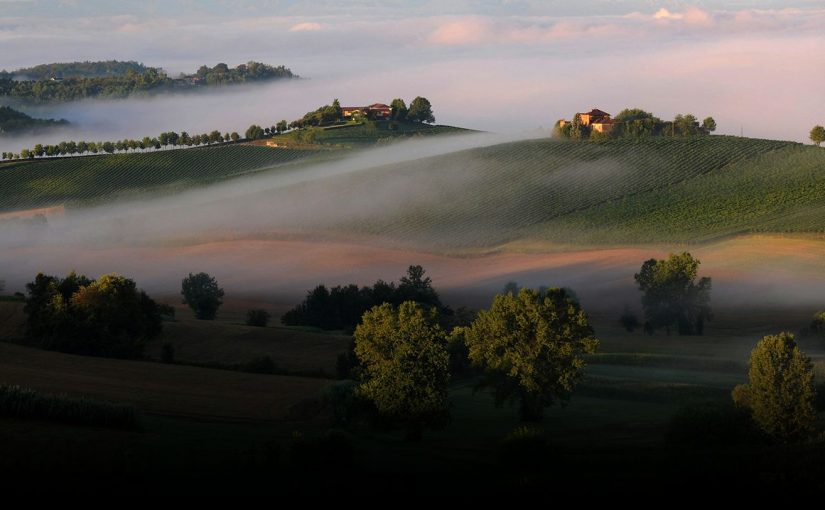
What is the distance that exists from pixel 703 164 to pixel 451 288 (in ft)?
181

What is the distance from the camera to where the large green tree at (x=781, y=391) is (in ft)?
156

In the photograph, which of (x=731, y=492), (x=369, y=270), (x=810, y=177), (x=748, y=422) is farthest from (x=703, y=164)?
(x=731, y=492)

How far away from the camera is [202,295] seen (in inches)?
3880

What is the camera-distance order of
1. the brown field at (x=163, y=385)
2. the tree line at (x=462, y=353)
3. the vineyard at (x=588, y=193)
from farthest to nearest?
the vineyard at (x=588, y=193)
the brown field at (x=163, y=385)
the tree line at (x=462, y=353)

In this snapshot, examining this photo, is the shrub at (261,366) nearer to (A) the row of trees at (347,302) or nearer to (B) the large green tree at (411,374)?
(B) the large green tree at (411,374)

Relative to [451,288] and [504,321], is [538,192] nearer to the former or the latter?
[451,288]

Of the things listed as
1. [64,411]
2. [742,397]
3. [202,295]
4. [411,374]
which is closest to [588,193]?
[202,295]

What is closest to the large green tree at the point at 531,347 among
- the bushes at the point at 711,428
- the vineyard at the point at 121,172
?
the bushes at the point at 711,428

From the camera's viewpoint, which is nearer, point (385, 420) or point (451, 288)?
point (385, 420)

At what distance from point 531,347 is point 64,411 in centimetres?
2089

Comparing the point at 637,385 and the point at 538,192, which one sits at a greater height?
the point at 538,192

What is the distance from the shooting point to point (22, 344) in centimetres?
7375

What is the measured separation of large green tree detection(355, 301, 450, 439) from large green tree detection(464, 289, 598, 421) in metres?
3.95

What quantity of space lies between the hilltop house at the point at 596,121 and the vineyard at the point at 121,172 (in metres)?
40.0
